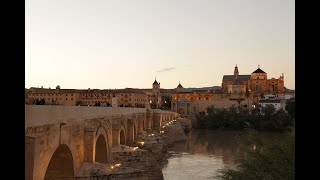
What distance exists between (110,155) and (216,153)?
12911 millimetres

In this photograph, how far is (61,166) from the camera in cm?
1112

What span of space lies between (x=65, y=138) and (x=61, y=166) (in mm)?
1301

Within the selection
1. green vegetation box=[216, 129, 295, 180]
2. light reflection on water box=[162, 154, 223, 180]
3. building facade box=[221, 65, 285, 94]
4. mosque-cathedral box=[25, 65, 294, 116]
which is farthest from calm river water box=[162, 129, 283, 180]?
building facade box=[221, 65, 285, 94]

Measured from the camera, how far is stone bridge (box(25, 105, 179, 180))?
23.9 ft

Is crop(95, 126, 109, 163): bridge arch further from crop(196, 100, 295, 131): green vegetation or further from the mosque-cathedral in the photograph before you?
the mosque-cathedral

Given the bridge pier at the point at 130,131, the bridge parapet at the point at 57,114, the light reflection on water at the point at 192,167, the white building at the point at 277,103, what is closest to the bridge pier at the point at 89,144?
the bridge parapet at the point at 57,114

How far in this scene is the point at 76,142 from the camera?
38.2 ft

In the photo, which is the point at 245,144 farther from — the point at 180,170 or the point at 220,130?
the point at 220,130

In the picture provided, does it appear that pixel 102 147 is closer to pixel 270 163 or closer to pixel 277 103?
pixel 270 163

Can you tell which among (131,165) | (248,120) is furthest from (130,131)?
(248,120)
